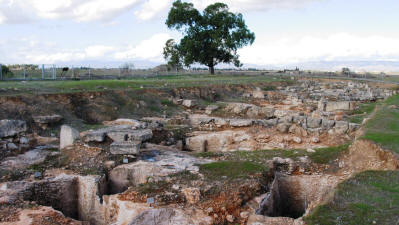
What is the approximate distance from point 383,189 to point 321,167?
255 cm

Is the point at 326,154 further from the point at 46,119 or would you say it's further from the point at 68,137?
the point at 46,119

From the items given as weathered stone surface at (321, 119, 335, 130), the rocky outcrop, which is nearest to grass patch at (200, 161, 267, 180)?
weathered stone surface at (321, 119, 335, 130)

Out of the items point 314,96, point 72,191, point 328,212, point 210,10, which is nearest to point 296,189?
point 328,212

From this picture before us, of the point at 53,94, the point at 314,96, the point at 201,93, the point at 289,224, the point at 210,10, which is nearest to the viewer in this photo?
the point at 289,224

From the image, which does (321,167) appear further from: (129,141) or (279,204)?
(129,141)

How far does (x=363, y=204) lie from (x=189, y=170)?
13.7ft

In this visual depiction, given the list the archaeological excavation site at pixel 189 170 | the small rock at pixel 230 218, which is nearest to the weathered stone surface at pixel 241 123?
the archaeological excavation site at pixel 189 170

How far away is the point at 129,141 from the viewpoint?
34.0ft

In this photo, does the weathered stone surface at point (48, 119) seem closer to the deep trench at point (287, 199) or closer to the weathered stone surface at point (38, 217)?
the weathered stone surface at point (38, 217)

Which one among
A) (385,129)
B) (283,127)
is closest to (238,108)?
(283,127)

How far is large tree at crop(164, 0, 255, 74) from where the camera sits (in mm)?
39312

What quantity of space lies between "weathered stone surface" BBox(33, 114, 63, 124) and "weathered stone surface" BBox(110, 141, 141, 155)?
16.8 ft

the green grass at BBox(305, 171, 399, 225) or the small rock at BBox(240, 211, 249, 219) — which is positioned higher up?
the green grass at BBox(305, 171, 399, 225)

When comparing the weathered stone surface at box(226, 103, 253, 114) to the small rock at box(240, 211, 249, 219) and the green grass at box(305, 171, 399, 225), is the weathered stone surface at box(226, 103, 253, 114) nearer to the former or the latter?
the green grass at box(305, 171, 399, 225)
